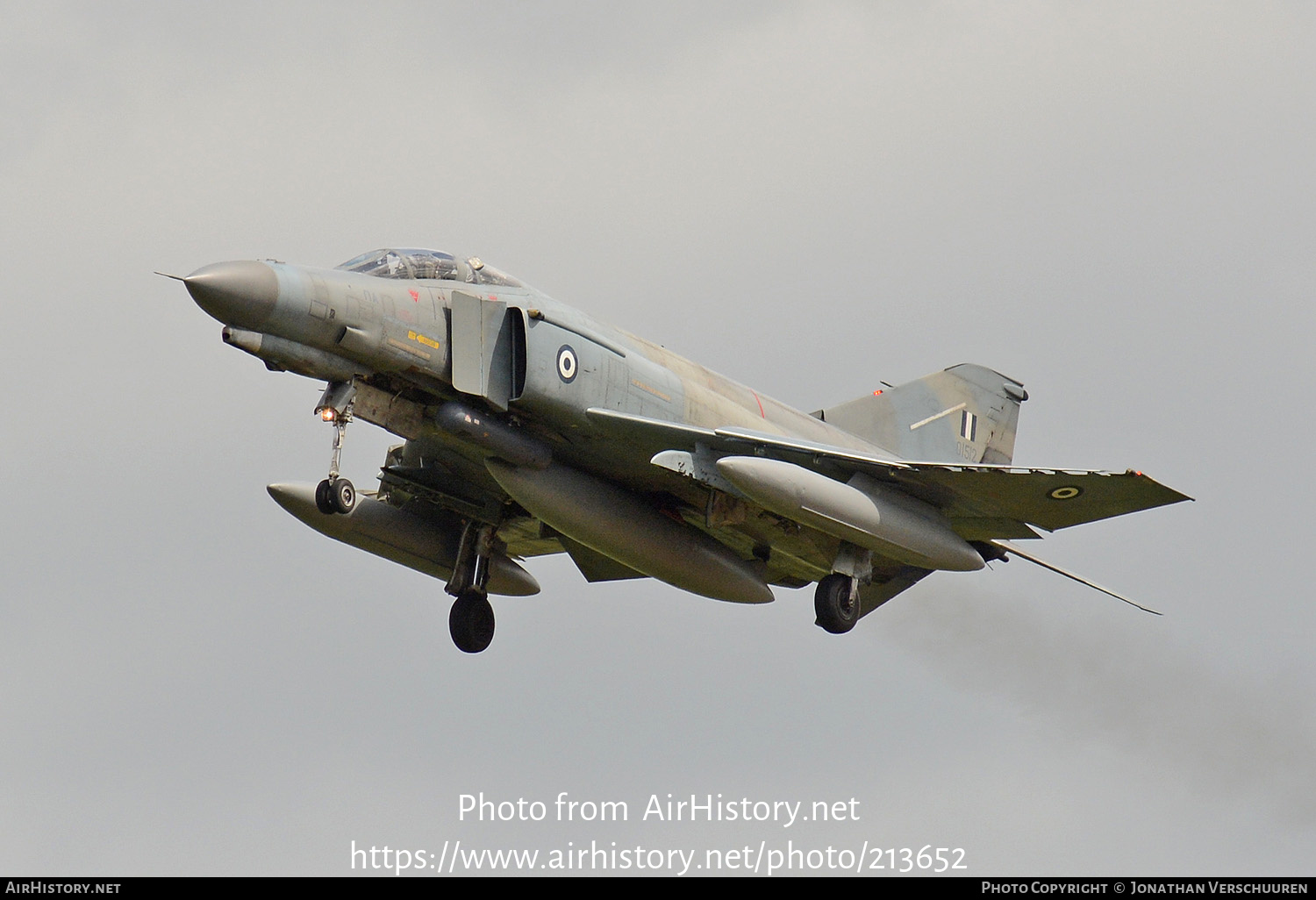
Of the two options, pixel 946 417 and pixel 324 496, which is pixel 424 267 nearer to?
pixel 324 496

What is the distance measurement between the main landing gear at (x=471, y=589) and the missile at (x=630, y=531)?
2767 millimetres

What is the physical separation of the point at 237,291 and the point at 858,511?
745 cm

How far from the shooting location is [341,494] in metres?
18.9

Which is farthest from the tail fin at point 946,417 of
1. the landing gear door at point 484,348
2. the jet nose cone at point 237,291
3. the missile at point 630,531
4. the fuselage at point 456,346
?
the jet nose cone at point 237,291

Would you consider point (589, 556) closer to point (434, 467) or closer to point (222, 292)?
point (434, 467)

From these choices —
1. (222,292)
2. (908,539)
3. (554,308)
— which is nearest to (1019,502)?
(908,539)

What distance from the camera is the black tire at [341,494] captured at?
61.9 ft

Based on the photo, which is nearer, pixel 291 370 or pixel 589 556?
pixel 291 370

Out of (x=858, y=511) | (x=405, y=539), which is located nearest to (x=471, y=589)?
(x=405, y=539)

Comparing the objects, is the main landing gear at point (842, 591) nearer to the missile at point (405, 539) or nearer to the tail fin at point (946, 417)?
the tail fin at point (946, 417)

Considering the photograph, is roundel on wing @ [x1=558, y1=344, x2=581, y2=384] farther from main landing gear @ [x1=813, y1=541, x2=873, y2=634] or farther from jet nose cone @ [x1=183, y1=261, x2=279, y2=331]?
main landing gear @ [x1=813, y1=541, x2=873, y2=634]

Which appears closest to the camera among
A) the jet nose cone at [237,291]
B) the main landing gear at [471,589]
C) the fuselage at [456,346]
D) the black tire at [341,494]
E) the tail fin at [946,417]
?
the jet nose cone at [237,291]

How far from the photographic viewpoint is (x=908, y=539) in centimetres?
2094

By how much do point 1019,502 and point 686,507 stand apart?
4.12m
